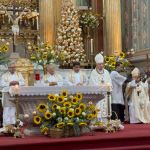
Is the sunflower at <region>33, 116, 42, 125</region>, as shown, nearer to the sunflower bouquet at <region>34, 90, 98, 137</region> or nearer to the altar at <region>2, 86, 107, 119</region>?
the sunflower bouquet at <region>34, 90, 98, 137</region>

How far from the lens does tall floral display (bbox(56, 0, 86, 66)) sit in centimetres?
1445

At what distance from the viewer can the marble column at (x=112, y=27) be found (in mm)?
15844

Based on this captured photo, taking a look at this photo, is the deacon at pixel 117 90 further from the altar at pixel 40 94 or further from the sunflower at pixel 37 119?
the sunflower at pixel 37 119

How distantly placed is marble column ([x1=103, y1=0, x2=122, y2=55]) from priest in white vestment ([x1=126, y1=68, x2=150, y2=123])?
12.4ft

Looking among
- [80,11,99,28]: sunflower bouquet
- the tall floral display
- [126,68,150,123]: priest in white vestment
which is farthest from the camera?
[80,11,99,28]: sunflower bouquet

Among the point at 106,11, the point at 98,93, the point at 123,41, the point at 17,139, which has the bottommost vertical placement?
the point at 17,139

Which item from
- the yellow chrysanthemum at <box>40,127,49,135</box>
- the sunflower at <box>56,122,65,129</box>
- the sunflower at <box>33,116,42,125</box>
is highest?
the sunflower at <box>33,116,42,125</box>

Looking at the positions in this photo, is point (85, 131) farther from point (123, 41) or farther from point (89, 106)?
point (123, 41)

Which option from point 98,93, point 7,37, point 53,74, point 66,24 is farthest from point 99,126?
point 7,37

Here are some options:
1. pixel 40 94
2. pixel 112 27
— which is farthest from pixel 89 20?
pixel 40 94

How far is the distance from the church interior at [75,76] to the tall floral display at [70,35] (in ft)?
0.10

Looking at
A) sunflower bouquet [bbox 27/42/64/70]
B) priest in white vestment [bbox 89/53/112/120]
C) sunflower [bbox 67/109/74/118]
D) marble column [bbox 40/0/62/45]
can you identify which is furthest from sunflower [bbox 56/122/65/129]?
marble column [bbox 40/0/62/45]

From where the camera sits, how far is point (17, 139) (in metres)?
7.90

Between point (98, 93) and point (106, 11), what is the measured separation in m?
7.59
